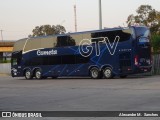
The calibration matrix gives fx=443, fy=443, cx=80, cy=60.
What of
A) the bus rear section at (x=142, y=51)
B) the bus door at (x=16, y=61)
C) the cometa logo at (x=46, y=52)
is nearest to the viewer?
the bus rear section at (x=142, y=51)

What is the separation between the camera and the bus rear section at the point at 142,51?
29.3 metres

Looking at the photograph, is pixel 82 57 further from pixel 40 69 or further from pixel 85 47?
pixel 40 69

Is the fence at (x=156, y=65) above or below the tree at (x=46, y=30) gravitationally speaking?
below

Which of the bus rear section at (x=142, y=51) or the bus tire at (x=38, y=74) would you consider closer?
the bus rear section at (x=142, y=51)

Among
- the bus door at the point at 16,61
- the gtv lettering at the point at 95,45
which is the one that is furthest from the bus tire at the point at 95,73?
the bus door at the point at 16,61

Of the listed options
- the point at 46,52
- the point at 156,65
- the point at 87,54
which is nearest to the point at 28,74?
the point at 46,52

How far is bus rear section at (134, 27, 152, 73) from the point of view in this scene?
29281 millimetres

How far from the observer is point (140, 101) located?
1486 cm

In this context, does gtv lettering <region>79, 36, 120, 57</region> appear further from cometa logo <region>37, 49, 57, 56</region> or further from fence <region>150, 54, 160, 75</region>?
fence <region>150, 54, 160, 75</region>

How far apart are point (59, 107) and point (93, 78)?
57.6 ft

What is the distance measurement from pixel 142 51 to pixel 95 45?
3419 millimetres

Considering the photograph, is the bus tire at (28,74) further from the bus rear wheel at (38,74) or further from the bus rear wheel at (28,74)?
the bus rear wheel at (38,74)

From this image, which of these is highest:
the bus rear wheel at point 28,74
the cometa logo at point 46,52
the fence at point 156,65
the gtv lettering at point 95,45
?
the gtv lettering at point 95,45

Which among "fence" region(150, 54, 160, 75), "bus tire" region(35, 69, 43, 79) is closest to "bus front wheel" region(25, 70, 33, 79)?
"bus tire" region(35, 69, 43, 79)
